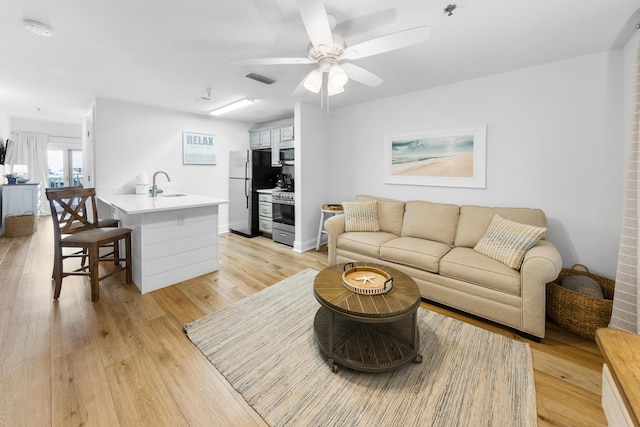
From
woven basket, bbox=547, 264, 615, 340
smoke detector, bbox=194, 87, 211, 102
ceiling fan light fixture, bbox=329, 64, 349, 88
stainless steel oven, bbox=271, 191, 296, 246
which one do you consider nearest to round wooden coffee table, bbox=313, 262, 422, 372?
woven basket, bbox=547, 264, 615, 340

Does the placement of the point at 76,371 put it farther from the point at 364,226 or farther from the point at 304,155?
the point at 304,155

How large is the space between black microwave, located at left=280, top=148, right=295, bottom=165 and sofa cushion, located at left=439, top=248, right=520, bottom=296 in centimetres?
314

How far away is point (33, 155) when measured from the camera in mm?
6586

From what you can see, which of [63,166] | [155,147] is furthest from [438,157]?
[63,166]

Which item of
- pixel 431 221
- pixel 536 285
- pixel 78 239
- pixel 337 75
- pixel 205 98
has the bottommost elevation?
pixel 536 285

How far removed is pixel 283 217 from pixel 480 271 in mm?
3269

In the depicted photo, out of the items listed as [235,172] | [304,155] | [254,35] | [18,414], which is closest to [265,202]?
[235,172]

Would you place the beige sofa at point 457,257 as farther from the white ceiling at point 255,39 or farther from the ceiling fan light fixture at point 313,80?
the ceiling fan light fixture at point 313,80

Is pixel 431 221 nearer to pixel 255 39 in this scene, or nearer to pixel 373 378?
pixel 373 378

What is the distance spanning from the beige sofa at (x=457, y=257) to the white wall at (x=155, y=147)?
307cm

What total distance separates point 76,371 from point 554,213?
14.0 feet

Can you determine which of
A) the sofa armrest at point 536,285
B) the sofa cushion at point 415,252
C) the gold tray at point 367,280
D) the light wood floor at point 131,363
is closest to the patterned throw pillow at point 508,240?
the sofa armrest at point 536,285

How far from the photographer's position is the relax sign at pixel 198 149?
4957mm

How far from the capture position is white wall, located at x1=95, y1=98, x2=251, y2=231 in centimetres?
407
